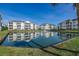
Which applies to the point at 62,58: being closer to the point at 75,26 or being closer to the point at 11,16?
the point at 75,26

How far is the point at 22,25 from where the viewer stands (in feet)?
4.69

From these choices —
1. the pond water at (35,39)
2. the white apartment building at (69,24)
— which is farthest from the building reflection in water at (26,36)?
the white apartment building at (69,24)

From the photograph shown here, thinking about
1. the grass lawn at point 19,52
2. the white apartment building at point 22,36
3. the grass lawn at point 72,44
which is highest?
the white apartment building at point 22,36

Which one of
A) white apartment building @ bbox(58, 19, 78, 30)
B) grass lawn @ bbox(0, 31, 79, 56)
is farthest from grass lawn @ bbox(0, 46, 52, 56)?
white apartment building @ bbox(58, 19, 78, 30)

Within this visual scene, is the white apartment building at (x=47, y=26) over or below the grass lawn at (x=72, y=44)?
over

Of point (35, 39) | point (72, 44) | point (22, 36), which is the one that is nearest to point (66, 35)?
point (72, 44)

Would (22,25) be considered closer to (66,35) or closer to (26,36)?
(26,36)

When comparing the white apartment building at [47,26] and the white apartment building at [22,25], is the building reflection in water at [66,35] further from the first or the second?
the white apartment building at [22,25]

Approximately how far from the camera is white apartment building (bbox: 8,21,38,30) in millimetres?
1422

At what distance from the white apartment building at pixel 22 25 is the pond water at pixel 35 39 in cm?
5

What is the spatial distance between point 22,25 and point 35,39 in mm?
169

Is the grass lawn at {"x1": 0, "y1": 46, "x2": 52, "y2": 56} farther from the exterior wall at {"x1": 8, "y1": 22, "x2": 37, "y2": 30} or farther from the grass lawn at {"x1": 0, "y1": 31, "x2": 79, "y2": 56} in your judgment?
the exterior wall at {"x1": 8, "y1": 22, "x2": 37, "y2": 30}

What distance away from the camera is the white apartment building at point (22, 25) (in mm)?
1422

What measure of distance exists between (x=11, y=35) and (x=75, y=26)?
0.57 meters
